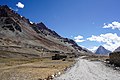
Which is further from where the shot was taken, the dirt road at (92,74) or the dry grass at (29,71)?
the dry grass at (29,71)

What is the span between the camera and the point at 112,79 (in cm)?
3053

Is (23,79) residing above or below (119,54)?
below

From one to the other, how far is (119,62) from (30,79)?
3119cm

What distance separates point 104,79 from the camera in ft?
100

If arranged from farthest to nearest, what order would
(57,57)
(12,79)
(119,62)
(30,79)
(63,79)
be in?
1. (57,57)
2. (119,62)
3. (12,79)
4. (30,79)
5. (63,79)

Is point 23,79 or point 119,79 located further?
point 23,79

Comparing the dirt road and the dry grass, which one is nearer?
the dirt road

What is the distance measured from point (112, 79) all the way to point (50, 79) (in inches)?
334

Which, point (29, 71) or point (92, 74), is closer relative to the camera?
point (92, 74)

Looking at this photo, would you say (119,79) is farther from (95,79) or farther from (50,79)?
(50,79)

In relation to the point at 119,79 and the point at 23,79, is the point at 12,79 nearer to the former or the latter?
the point at 23,79

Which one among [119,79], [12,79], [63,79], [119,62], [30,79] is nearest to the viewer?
[119,79]

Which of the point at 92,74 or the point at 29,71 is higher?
the point at 29,71

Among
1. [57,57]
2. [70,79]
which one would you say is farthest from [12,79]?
[57,57]
